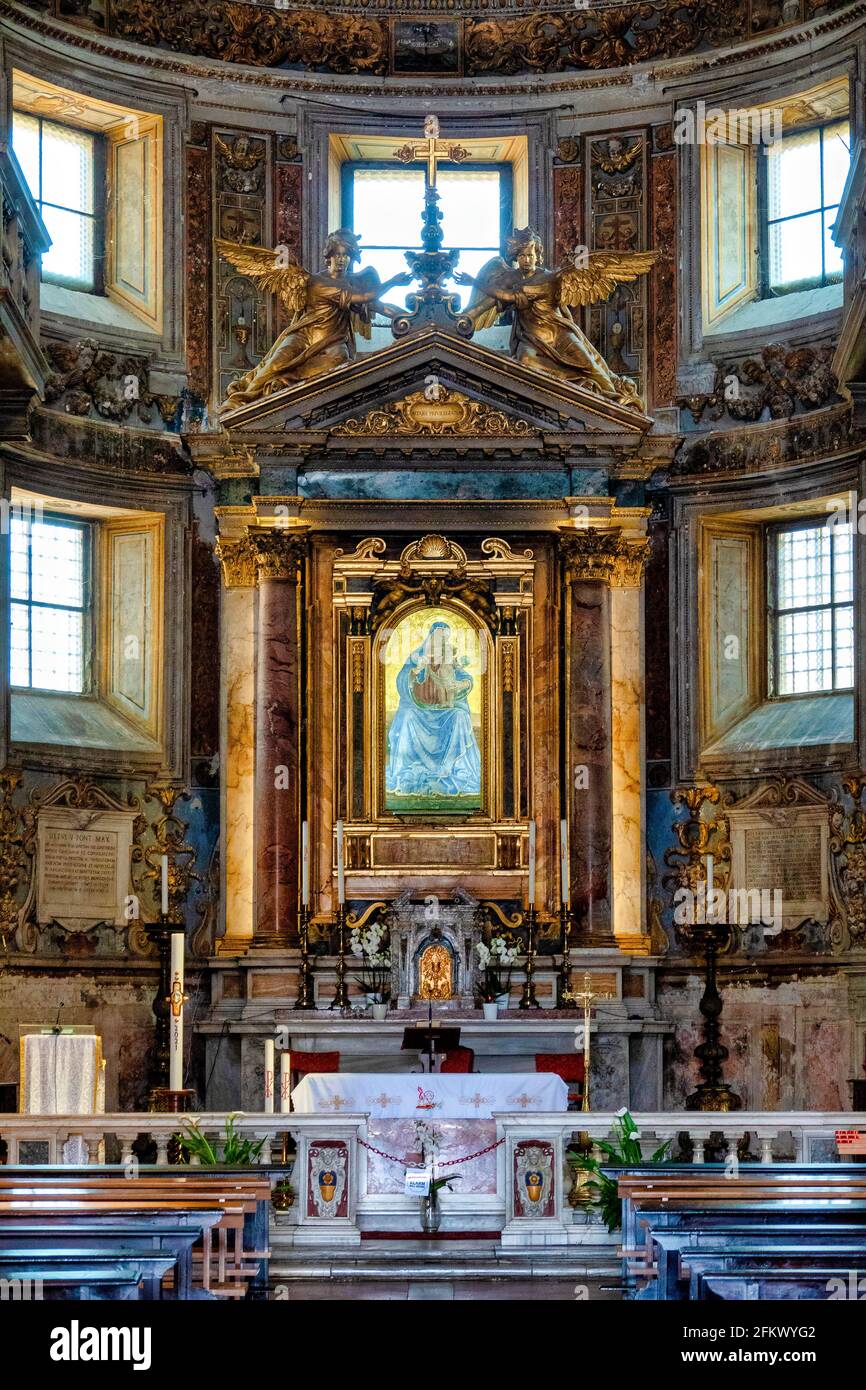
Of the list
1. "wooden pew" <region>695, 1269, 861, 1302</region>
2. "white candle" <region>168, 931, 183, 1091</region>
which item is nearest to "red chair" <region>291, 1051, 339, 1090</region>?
"white candle" <region>168, 931, 183, 1091</region>

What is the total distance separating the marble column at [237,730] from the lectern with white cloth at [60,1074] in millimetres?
3067

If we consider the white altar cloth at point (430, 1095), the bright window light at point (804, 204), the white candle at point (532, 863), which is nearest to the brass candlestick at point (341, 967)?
the white candle at point (532, 863)

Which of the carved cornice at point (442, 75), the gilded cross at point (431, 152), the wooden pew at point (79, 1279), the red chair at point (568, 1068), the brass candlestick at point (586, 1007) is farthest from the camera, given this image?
the gilded cross at point (431, 152)

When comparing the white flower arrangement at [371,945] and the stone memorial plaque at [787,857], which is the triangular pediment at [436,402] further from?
the white flower arrangement at [371,945]

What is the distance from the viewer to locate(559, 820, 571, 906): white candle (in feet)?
73.4

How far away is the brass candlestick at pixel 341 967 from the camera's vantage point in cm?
2217

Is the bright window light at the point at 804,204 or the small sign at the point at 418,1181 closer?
the small sign at the point at 418,1181

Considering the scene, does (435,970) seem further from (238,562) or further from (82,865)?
(238,562)

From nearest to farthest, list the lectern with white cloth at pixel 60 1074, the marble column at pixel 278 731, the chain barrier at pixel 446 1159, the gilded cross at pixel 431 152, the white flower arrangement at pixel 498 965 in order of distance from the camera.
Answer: the chain barrier at pixel 446 1159 < the lectern with white cloth at pixel 60 1074 < the white flower arrangement at pixel 498 965 < the marble column at pixel 278 731 < the gilded cross at pixel 431 152

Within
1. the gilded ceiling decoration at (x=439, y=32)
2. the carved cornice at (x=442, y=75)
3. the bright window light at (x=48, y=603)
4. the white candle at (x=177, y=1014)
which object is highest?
the gilded ceiling decoration at (x=439, y=32)

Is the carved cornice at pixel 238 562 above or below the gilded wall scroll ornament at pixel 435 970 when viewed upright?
above

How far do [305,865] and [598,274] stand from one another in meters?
6.28
